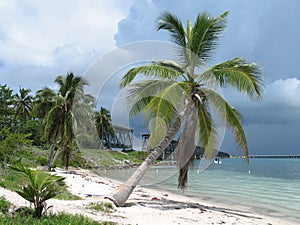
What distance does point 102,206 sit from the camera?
884 centimetres

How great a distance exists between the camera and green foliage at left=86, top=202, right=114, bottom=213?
27.4ft

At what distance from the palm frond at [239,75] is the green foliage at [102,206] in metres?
5.31

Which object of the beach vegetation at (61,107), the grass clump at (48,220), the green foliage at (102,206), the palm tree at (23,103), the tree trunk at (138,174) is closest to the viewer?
the grass clump at (48,220)

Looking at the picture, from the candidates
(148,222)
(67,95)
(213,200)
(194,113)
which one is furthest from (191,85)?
(67,95)

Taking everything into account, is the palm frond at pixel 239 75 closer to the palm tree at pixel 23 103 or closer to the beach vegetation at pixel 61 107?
the beach vegetation at pixel 61 107

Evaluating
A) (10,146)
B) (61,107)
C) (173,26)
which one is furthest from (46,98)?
(173,26)

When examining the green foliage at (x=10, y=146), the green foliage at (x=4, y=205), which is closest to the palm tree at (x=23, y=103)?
the green foliage at (x=10, y=146)

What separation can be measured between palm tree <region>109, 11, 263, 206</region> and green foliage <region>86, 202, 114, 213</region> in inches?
41.8

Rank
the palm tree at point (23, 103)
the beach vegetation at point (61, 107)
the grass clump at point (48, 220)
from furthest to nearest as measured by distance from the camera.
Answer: the palm tree at point (23, 103), the beach vegetation at point (61, 107), the grass clump at point (48, 220)

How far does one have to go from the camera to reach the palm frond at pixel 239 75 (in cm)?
1042

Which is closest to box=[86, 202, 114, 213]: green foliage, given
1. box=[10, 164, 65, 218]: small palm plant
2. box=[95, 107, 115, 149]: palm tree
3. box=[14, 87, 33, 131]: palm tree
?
box=[10, 164, 65, 218]: small palm plant

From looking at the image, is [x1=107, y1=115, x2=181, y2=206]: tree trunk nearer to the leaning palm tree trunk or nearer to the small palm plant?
the leaning palm tree trunk

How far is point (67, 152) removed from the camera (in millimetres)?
28938

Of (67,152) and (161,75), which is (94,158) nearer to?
(67,152)
